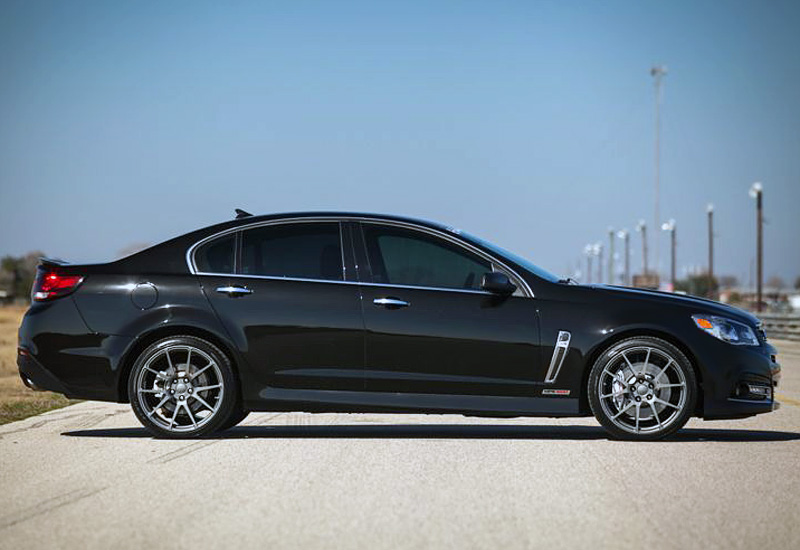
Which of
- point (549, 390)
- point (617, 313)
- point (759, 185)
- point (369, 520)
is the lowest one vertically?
point (369, 520)

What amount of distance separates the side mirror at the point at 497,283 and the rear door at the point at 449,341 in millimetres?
79

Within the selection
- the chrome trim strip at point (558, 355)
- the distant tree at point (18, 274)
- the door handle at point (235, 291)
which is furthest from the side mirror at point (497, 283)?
the distant tree at point (18, 274)

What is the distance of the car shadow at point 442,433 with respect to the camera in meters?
9.11

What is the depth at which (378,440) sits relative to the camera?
349 inches

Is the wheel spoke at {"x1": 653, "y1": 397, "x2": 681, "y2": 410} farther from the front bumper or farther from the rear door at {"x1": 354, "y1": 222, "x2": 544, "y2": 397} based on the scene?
the rear door at {"x1": 354, "y1": 222, "x2": 544, "y2": 397}

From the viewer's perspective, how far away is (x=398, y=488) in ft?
22.0

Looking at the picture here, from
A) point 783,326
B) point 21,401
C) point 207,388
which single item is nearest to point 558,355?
point 207,388

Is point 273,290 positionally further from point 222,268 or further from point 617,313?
point 617,313

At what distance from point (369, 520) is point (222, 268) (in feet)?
12.3

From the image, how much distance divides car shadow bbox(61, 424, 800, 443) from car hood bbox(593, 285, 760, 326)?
3.06ft

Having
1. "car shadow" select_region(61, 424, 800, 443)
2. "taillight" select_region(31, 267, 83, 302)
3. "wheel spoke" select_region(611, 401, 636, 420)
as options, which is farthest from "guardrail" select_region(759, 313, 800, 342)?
"taillight" select_region(31, 267, 83, 302)

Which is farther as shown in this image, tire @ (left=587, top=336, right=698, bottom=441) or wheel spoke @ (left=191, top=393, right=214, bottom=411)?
wheel spoke @ (left=191, top=393, right=214, bottom=411)

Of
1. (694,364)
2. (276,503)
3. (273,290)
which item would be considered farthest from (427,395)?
(276,503)

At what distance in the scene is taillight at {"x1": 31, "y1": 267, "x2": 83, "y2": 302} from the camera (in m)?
9.14
